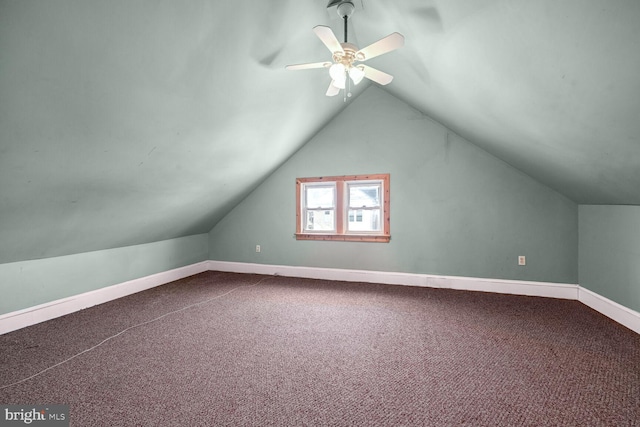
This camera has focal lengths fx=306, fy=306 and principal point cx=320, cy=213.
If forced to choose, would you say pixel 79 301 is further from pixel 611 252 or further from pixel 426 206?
pixel 611 252

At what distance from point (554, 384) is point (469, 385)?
532 millimetres

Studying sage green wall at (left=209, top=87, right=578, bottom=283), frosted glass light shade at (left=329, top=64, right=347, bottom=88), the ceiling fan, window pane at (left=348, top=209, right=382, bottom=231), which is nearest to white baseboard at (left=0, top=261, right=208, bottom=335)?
sage green wall at (left=209, top=87, right=578, bottom=283)

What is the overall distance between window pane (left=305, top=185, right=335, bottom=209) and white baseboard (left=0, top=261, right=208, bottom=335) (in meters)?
2.30

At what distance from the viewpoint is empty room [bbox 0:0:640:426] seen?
1.66 metres

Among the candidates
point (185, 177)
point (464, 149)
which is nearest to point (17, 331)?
point (185, 177)

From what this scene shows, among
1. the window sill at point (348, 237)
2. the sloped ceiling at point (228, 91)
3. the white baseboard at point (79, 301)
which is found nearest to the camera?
the sloped ceiling at point (228, 91)

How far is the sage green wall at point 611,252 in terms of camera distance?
2.75 metres

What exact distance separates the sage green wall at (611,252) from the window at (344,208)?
228 cm

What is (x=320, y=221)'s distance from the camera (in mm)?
4918

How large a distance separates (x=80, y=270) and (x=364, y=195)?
369cm

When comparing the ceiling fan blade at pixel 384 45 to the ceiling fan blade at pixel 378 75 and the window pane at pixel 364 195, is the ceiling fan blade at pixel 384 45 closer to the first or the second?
the ceiling fan blade at pixel 378 75

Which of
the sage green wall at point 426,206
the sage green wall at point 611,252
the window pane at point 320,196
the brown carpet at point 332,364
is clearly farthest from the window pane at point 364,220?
the sage green wall at point 611,252

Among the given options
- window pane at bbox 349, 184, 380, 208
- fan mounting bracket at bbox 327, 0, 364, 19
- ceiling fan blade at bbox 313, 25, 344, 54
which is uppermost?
fan mounting bracket at bbox 327, 0, 364, 19

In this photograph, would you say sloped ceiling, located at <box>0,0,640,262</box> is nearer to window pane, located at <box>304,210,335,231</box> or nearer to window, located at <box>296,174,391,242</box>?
window, located at <box>296,174,391,242</box>
